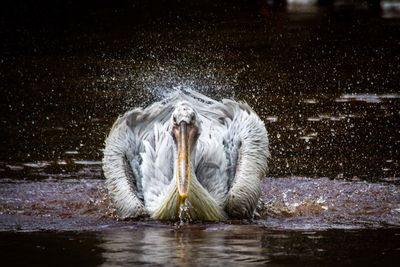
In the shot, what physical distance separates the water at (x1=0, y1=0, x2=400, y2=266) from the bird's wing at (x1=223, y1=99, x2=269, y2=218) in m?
0.17

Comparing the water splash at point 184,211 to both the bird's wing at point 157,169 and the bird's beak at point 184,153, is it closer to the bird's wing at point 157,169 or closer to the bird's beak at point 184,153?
the bird's beak at point 184,153

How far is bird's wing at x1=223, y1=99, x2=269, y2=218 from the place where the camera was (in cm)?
906

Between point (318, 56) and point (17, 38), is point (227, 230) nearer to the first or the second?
point (318, 56)

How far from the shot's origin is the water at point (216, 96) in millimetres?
7922

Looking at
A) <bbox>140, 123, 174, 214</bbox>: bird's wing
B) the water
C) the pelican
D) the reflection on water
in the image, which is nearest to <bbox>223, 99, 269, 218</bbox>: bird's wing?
the pelican

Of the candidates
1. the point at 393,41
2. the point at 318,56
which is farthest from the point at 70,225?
the point at 393,41

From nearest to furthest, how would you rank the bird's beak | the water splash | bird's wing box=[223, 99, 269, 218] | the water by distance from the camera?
the water < the bird's beak < the water splash < bird's wing box=[223, 99, 269, 218]

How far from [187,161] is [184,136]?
0.25 m

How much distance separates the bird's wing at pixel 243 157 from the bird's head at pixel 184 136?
1.57ft

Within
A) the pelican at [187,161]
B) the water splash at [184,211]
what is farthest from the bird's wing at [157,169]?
the water splash at [184,211]

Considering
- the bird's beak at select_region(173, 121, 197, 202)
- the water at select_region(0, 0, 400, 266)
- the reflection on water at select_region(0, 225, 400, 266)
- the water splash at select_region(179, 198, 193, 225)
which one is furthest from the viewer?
the water splash at select_region(179, 198, 193, 225)

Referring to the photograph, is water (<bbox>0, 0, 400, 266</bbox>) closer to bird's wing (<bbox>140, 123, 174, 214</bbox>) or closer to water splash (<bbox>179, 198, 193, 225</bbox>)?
water splash (<bbox>179, 198, 193, 225</bbox>)

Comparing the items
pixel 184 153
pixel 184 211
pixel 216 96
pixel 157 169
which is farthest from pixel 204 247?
pixel 216 96

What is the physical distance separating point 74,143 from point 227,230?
12.1 ft
